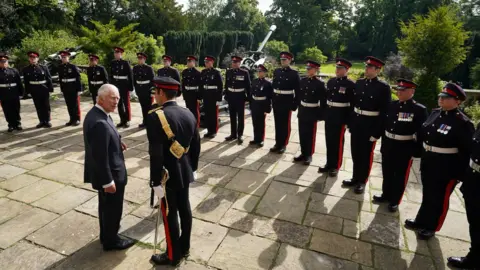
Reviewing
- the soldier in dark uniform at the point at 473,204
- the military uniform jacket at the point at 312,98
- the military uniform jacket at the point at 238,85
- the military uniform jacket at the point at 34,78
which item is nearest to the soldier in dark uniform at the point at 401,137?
the soldier in dark uniform at the point at 473,204

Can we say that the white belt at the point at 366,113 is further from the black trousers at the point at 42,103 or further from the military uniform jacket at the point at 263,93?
the black trousers at the point at 42,103

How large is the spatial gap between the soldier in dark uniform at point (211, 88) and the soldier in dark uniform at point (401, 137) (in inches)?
140

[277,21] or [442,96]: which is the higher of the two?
[277,21]

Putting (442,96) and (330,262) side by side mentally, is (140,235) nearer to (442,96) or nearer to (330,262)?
(330,262)

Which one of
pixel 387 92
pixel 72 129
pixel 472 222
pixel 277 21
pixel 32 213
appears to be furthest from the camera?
pixel 277 21

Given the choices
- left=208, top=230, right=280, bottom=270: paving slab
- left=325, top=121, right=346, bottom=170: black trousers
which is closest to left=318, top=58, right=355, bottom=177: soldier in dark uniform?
left=325, top=121, right=346, bottom=170: black trousers

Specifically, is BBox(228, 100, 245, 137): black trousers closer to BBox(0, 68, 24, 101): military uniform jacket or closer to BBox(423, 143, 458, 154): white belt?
BBox(423, 143, 458, 154): white belt

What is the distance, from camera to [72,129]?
7.10 metres

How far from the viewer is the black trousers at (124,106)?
720cm

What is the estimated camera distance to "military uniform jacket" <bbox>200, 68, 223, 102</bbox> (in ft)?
21.0

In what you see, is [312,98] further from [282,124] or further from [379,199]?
[379,199]

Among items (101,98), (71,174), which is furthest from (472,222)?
(71,174)

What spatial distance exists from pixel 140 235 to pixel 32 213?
1.47 meters

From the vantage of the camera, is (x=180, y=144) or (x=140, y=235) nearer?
(x=180, y=144)
